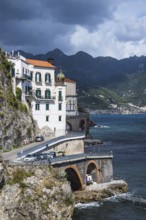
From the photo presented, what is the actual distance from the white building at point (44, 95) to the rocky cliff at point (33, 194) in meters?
45.2

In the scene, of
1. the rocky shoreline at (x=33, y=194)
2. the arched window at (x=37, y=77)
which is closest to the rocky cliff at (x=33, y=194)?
the rocky shoreline at (x=33, y=194)

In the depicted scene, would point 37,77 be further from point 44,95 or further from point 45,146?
point 45,146

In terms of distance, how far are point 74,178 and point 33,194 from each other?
22.1 m

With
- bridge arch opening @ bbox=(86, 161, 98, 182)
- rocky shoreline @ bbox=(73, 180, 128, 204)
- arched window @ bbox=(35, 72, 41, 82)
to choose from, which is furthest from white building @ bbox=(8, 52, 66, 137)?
rocky shoreline @ bbox=(73, 180, 128, 204)

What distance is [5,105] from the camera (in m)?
79.2

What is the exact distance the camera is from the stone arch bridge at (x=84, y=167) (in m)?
71.3

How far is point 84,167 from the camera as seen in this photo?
258 feet

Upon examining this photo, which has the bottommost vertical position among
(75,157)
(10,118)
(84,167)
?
(84,167)

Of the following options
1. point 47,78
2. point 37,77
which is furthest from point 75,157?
point 47,78

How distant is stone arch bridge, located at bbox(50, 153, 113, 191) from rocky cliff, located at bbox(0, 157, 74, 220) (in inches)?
244

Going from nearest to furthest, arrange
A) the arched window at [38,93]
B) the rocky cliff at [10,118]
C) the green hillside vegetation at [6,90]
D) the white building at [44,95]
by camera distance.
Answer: the rocky cliff at [10,118]
the green hillside vegetation at [6,90]
the white building at [44,95]
the arched window at [38,93]

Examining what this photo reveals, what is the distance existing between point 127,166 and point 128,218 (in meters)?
46.6

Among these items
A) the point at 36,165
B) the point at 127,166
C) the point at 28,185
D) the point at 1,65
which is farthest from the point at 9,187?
the point at 127,166

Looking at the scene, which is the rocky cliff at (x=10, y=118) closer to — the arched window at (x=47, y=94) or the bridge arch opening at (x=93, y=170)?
the arched window at (x=47, y=94)
